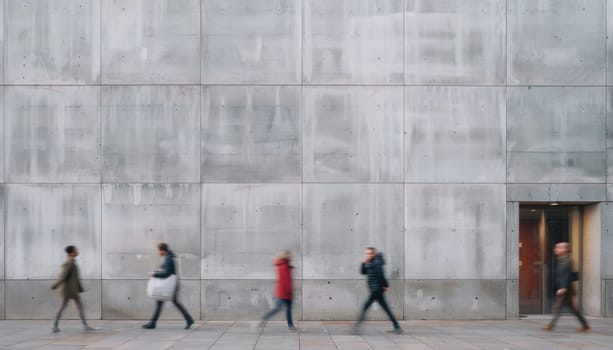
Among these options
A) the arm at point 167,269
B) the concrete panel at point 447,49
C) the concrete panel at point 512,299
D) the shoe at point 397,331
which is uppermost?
the concrete panel at point 447,49

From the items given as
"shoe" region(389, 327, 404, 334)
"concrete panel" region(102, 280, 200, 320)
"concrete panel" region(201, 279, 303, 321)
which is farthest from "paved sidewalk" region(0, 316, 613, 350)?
"concrete panel" region(201, 279, 303, 321)

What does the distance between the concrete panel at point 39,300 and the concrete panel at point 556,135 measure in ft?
32.8

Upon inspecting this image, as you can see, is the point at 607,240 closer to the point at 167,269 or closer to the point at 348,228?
the point at 348,228

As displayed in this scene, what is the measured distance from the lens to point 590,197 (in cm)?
1443

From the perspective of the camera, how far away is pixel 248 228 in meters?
14.1

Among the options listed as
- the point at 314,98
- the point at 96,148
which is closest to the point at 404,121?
the point at 314,98

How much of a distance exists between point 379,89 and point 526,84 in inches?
136

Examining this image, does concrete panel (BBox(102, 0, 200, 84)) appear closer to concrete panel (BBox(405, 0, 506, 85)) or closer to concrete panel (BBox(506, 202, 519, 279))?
concrete panel (BBox(405, 0, 506, 85))

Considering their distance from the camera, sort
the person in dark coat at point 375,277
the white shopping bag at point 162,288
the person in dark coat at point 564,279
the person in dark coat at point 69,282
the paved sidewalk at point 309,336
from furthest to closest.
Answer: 1. the white shopping bag at point 162,288
2. the person in dark coat at point 564,279
3. the person in dark coat at point 69,282
4. the person in dark coat at point 375,277
5. the paved sidewalk at point 309,336

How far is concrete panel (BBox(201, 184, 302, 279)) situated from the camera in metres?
14.1

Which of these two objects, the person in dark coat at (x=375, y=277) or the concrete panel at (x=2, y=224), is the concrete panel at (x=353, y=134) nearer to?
the person in dark coat at (x=375, y=277)

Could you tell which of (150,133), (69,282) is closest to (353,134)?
(150,133)

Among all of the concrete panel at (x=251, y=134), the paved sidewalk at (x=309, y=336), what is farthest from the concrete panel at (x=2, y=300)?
the concrete panel at (x=251, y=134)

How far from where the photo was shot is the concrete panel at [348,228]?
14.1 metres
